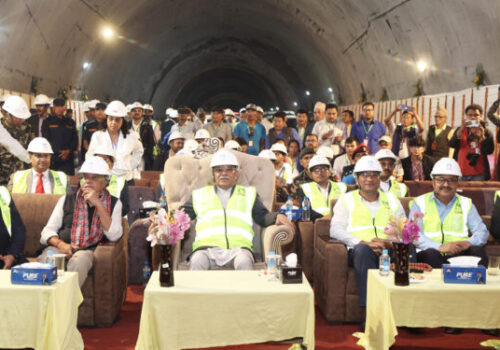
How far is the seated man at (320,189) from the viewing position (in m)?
7.14

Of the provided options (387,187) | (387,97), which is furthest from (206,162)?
(387,97)

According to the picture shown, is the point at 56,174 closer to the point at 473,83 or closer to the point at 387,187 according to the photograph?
the point at 387,187

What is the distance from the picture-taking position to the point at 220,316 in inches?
153

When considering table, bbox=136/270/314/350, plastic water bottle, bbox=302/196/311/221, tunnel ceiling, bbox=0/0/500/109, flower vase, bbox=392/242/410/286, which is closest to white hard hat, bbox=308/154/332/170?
plastic water bottle, bbox=302/196/311/221

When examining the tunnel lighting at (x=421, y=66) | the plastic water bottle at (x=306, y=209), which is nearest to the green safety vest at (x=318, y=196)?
the plastic water bottle at (x=306, y=209)

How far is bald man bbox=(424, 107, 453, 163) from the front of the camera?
9.50 meters

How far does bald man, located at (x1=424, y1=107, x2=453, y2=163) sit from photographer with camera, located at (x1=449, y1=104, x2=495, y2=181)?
494 millimetres

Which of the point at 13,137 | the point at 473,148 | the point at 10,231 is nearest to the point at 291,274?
the point at 10,231

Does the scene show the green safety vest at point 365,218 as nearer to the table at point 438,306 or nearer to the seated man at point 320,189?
the seated man at point 320,189

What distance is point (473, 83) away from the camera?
33.9 feet

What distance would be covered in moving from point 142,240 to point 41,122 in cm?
428

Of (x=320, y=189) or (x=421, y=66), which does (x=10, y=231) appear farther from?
(x=421, y=66)

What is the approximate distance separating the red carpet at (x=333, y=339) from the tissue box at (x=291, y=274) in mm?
764

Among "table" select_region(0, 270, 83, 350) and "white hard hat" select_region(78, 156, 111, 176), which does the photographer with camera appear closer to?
"white hard hat" select_region(78, 156, 111, 176)
